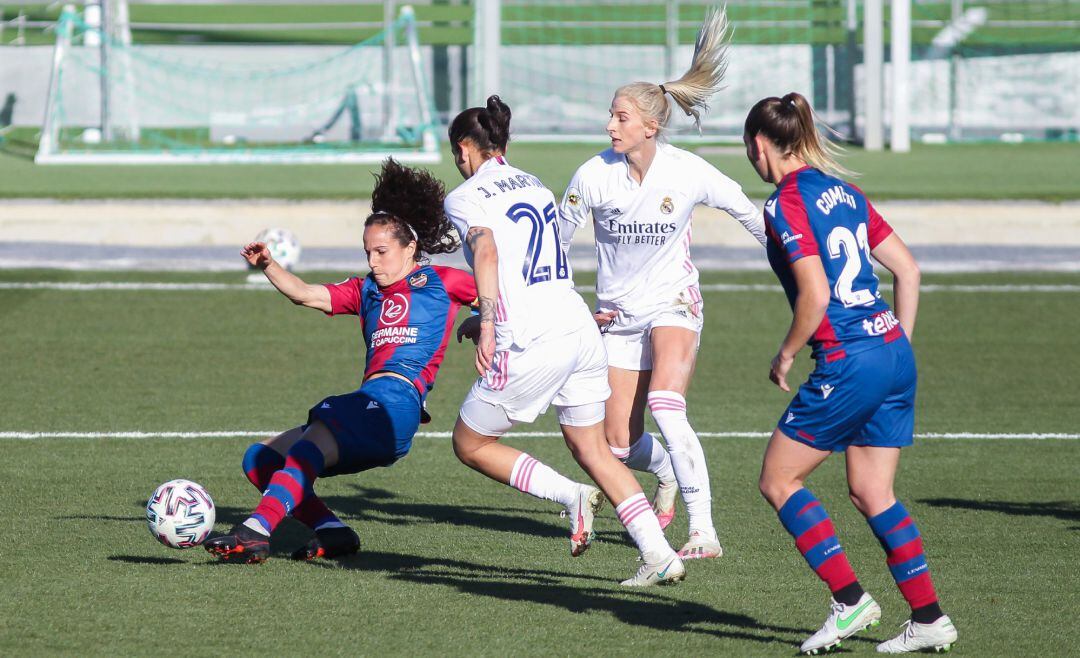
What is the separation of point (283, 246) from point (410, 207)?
8426 millimetres

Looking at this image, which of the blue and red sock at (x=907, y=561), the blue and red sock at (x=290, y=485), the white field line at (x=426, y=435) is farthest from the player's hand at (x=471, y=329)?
the white field line at (x=426, y=435)

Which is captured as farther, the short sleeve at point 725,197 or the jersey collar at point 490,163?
the short sleeve at point 725,197

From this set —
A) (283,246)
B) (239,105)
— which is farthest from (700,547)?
(239,105)

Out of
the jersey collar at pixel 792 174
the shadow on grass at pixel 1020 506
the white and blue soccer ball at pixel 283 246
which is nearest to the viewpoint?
the jersey collar at pixel 792 174

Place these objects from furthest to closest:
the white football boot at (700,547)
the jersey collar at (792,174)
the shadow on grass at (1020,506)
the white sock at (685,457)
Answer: the shadow on grass at (1020,506)
the white sock at (685,457)
the white football boot at (700,547)
the jersey collar at (792,174)

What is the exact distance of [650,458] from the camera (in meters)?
6.83

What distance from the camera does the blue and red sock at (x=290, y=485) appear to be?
5824 millimetres

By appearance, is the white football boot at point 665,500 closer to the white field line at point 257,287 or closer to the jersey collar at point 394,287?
the jersey collar at point 394,287

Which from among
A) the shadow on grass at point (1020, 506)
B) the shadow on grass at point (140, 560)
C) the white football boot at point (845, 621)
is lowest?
the shadow on grass at point (1020, 506)

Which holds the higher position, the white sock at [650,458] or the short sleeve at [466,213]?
the short sleeve at [466,213]

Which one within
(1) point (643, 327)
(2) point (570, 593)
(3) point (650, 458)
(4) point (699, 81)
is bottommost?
(2) point (570, 593)

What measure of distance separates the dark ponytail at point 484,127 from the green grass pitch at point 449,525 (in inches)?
71.3

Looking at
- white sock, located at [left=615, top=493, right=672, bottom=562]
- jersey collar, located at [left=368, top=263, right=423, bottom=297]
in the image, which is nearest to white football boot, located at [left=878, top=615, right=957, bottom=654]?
white sock, located at [left=615, top=493, right=672, bottom=562]

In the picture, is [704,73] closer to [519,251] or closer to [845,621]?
[519,251]
